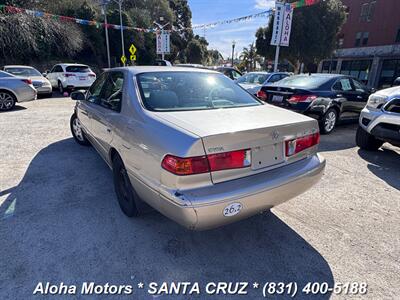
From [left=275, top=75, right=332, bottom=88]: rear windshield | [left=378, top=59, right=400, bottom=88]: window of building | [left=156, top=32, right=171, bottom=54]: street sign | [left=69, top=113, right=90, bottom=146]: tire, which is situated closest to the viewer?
[left=69, top=113, right=90, bottom=146]: tire

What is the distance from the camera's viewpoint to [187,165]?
6.39 feet

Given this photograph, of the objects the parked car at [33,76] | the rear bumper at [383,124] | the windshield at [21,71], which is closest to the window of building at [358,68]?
the rear bumper at [383,124]

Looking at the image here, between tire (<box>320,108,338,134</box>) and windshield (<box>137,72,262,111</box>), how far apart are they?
3938 mm

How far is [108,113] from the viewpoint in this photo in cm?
316

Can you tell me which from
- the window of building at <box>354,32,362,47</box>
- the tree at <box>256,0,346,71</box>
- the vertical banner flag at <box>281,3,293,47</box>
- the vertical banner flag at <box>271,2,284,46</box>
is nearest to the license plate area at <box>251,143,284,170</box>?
the vertical banner flag at <box>271,2,284,46</box>

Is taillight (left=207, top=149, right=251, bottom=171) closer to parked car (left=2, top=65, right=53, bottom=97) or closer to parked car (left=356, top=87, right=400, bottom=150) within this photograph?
parked car (left=356, top=87, right=400, bottom=150)

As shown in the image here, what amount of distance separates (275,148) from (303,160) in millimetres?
503

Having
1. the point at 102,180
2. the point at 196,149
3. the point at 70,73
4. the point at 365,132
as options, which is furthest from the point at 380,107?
the point at 70,73

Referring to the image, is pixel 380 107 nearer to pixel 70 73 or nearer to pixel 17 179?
pixel 17 179

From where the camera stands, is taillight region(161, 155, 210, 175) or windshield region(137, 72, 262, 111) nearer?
taillight region(161, 155, 210, 175)

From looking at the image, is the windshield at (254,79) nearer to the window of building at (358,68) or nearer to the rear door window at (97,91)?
the rear door window at (97,91)

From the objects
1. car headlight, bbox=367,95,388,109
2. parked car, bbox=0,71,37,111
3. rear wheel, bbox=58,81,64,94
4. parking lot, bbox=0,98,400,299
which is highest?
car headlight, bbox=367,95,388,109

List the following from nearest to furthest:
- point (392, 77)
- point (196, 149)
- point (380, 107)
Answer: point (196, 149)
point (380, 107)
point (392, 77)

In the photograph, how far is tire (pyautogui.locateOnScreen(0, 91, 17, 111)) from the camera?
8.56m
